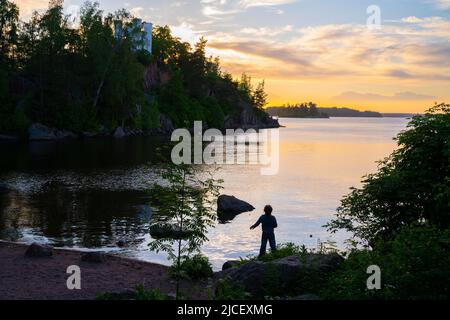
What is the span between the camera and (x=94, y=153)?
216ft

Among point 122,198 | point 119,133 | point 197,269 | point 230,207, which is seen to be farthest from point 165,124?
point 197,269

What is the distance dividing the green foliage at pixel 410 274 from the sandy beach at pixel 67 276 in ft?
17.3

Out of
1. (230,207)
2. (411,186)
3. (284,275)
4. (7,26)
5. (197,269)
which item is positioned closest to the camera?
(284,275)

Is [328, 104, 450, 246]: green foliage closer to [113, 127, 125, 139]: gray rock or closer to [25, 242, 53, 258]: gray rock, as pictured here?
[25, 242, 53, 258]: gray rock

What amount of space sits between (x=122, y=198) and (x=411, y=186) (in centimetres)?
2362

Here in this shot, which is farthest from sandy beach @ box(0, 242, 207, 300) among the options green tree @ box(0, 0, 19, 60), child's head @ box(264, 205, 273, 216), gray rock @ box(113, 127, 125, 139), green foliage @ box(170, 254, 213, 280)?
green tree @ box(0, 0, 19, 60)

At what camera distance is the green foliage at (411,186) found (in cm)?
1620

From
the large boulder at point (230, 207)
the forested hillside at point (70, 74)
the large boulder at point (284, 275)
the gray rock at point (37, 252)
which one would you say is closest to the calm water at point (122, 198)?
the large boulder at point (230, 207)

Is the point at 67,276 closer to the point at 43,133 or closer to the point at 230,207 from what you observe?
the point at 230,207

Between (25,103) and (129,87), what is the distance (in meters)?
21.3

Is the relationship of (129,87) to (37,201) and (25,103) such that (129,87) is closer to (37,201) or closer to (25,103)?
(25,103)

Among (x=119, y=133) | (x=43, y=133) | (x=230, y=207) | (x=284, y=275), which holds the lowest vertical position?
(x=230, y=207)

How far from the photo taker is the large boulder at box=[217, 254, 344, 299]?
13.8 m

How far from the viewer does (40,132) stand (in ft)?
287
